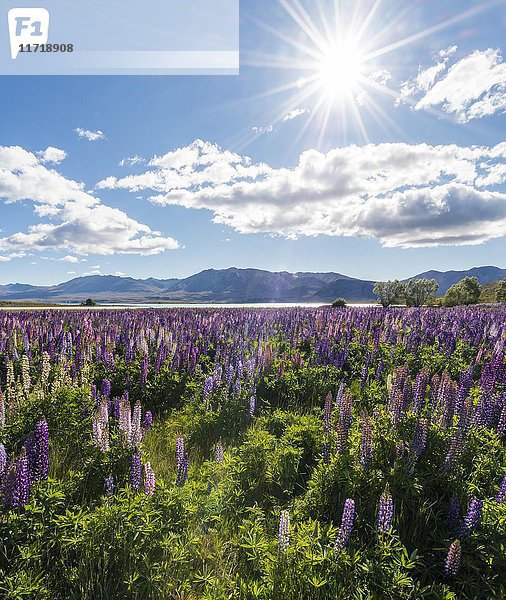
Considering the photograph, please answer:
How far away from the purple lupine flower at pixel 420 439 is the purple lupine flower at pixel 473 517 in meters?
0.61

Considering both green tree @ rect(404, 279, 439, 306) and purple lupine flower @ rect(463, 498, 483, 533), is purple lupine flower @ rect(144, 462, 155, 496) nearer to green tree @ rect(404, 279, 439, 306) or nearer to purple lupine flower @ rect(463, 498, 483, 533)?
purple lupine flower @ rect(463, 498, 483, 533)

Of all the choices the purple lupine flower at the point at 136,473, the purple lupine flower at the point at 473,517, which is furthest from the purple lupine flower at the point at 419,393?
the purple lupine flower at the point at 136,473

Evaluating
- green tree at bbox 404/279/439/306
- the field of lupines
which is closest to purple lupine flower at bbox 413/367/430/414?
the field of lupines

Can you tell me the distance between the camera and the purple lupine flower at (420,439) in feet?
11.6

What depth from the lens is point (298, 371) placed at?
7.81 meters

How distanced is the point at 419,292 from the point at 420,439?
8243cm

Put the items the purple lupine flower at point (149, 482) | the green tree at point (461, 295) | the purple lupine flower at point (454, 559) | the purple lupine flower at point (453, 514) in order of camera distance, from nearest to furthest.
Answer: the purple lupine flower at point (454, 559)
the purple lupine flower at point (453, 514)
the purple lupine flower at point (149, 482)
the green tree at point (461, 295)

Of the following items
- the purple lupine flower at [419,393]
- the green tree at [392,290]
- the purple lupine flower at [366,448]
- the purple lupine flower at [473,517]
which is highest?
the green tree at [392,290]

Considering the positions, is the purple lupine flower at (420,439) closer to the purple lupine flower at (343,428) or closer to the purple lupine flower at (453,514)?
the purple lupine flower at (453,514)

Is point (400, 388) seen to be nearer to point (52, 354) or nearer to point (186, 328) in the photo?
point (52, 354)

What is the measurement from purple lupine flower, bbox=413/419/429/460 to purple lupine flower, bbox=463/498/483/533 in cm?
61

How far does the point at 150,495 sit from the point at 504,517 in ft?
9.64

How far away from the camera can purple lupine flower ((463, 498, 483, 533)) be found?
2.93 m


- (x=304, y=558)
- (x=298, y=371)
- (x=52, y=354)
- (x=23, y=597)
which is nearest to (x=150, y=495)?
(x=23, y=597)
